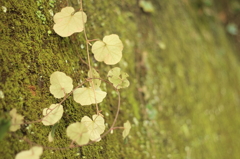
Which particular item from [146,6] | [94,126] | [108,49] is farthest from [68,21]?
[146,6]

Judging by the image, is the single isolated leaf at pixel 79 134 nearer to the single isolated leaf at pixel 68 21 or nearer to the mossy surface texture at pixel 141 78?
the mossy surface texture at pixel 141 78

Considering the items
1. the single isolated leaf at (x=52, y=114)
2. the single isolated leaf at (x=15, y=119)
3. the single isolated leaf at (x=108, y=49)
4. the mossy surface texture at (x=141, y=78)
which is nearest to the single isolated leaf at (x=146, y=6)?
the mossy surface texture at (x=141, y=78)

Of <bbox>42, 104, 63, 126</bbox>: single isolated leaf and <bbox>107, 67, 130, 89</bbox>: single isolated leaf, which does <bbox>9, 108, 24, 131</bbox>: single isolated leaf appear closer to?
<bbox>42, 104, 63, 126</bbox>: single isolated leaf

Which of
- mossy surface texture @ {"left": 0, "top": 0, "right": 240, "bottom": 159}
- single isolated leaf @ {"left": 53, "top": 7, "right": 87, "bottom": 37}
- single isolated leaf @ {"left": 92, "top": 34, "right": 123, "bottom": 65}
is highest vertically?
single isolated leaf @ {"left": 53, "top": 7, "right": 87, "bottom": 37}

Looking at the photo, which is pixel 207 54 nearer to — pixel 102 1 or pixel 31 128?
pixel 102 1

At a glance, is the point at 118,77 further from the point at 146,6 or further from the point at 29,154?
the point at 146,6

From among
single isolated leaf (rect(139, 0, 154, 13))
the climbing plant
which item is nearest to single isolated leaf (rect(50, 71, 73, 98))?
the climbing plant

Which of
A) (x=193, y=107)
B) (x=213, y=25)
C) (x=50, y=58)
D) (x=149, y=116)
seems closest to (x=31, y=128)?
(x=50, y=58)
